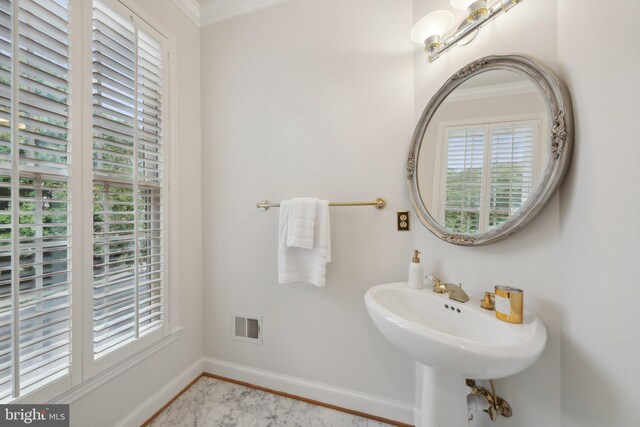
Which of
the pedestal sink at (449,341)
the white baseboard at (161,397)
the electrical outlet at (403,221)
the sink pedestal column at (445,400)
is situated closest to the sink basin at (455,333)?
the pedestal sink at (449,341)

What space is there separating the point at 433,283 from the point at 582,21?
1.10 m

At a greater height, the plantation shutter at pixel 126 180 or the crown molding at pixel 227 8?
the crown molding at pixel 227 8

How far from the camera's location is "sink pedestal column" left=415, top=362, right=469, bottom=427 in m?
0.93

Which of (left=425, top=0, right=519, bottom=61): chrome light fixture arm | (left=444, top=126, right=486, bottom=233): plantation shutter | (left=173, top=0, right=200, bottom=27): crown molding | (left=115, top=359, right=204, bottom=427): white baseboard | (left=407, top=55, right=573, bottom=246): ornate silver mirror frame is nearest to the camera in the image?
(left=407, top=55, right=573, bottom=246): ornate silver mirror frame

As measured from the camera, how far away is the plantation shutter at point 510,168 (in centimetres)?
93

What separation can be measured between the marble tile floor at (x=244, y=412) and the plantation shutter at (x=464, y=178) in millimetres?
1176

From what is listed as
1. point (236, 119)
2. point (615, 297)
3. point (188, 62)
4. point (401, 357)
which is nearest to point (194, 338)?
point (401, 357)

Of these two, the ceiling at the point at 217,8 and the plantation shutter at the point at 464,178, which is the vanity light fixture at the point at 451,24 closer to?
the plantation shutter at the point at 464,178

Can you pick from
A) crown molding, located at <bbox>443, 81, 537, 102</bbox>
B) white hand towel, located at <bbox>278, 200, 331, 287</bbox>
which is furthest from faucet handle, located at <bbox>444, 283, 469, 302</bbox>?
crown molding, located at <bbox>443, 81, 537, 102</bbox>

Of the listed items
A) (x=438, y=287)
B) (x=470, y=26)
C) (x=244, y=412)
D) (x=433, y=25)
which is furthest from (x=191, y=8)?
(x=244, y=412)

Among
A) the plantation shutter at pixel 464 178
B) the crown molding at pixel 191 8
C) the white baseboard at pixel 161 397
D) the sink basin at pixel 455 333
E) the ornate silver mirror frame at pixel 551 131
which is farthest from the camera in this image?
the crown molding at pixel 191 8

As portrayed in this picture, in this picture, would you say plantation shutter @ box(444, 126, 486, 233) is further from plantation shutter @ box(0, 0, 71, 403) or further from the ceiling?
plantation shutter @ box(0, 0, 71, 403)

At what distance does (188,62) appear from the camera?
1.61 m

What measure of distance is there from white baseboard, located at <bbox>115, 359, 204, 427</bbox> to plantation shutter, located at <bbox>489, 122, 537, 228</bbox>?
196 cm
